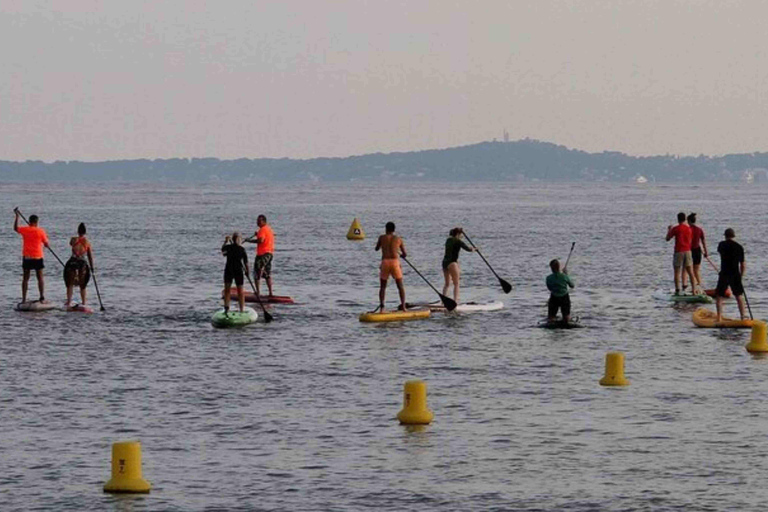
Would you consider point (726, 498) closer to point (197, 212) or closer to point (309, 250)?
point (309, 250)

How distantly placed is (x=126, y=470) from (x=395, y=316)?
703 inches

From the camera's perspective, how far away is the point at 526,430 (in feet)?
70.3

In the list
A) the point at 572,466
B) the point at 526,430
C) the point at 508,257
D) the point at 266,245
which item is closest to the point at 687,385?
the point at 526,430

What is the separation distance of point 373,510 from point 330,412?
5.93 metres

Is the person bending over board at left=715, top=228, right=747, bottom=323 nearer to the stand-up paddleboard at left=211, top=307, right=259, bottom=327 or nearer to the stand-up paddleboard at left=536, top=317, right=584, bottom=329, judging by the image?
the stand-up paddleboard at left=536, top=317, right=584, bottom=329

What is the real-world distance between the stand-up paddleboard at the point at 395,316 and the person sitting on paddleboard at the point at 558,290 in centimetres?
329

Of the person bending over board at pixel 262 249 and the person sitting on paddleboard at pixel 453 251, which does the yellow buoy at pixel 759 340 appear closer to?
the person sitting on paddleboard at pixel 453 251

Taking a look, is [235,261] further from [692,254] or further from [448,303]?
[692,254]

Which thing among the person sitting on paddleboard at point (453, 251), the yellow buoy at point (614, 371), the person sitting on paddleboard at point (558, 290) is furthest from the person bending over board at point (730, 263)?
the person sitting on paddleboard at point (453, 251)

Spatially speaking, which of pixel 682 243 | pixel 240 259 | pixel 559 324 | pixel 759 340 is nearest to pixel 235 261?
pixel 240 259

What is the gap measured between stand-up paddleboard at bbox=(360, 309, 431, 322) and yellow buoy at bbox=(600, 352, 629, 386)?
33.4 feet

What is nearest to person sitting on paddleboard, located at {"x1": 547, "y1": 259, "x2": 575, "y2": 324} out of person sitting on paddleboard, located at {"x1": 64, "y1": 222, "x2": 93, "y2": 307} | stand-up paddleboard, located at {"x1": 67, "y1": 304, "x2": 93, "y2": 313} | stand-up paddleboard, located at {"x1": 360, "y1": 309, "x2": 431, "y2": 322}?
stand-up paddleboard, located at {"x1": 360, "y1": 309, "x2": 431, "y2": 322}

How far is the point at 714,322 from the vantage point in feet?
109

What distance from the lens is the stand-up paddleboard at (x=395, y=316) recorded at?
115 ft
